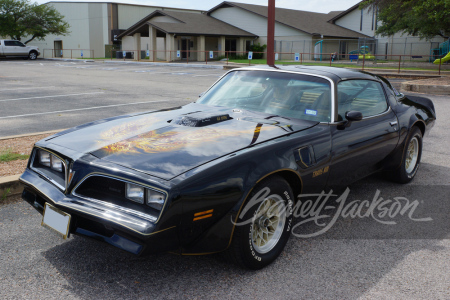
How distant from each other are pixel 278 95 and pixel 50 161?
2.15 m

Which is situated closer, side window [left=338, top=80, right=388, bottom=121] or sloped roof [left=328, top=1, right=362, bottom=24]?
side window [left=338, top=80, right=388, bottom=121]

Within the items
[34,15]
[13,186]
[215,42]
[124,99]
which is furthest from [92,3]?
[13,186]

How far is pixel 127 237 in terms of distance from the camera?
2.67 metres

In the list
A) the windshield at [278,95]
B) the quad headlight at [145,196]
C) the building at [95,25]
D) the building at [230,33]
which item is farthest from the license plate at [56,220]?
the building at [95,25]

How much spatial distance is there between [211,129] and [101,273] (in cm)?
139

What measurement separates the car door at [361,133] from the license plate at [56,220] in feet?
7.26

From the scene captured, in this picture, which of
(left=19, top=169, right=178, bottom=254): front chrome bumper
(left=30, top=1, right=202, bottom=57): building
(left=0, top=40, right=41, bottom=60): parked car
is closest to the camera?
(left=19, top=169, right=178, bottom=254): front chrome bumper

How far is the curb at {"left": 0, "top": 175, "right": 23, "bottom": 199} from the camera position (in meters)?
4.46

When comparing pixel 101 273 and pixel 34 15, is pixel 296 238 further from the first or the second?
pixel 34 15

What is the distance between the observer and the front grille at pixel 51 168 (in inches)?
126

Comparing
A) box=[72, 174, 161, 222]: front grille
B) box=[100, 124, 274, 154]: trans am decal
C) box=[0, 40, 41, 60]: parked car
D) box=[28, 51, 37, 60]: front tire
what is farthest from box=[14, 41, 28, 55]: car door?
box=[72, 174, 161, 222]: front grille

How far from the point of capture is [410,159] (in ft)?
17.9

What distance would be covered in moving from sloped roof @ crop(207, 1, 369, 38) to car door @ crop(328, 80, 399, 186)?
41.3 meters

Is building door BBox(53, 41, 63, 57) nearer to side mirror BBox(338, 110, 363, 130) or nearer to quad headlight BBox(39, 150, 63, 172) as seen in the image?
quad headlight BBox(39, 150, 63, 172)
